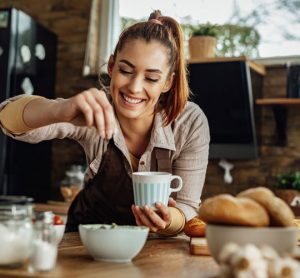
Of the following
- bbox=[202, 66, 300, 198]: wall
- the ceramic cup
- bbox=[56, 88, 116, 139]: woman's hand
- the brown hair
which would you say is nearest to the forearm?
bbox=[56, 88, 116, 139]: woman's hand

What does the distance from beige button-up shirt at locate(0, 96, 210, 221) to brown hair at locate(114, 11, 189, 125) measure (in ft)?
0.13

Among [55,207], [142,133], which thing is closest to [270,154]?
[55,207]

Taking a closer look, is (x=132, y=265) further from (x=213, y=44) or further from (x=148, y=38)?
(x=213, y=44)

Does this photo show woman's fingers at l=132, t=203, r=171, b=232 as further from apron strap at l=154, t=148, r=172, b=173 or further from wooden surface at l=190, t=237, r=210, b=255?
apron strap at l=154, t=148, r=172, b=173

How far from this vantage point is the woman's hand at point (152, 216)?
133 cm

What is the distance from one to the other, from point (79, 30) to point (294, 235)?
347 cm

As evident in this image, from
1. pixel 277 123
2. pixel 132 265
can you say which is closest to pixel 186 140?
pixel 132 265

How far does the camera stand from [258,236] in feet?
3.16

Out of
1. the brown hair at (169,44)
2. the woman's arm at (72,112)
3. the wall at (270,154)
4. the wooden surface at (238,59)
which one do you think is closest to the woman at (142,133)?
the brown hair at (169,44)

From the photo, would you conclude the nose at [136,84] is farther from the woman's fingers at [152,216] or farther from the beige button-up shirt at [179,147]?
the woman's fingers at [152,216]

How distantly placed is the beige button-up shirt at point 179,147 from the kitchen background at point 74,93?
1709 millimetres

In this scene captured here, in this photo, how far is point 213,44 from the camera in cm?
352

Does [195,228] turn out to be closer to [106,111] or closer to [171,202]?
[171,202]

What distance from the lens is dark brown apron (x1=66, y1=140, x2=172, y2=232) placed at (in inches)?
70.1
